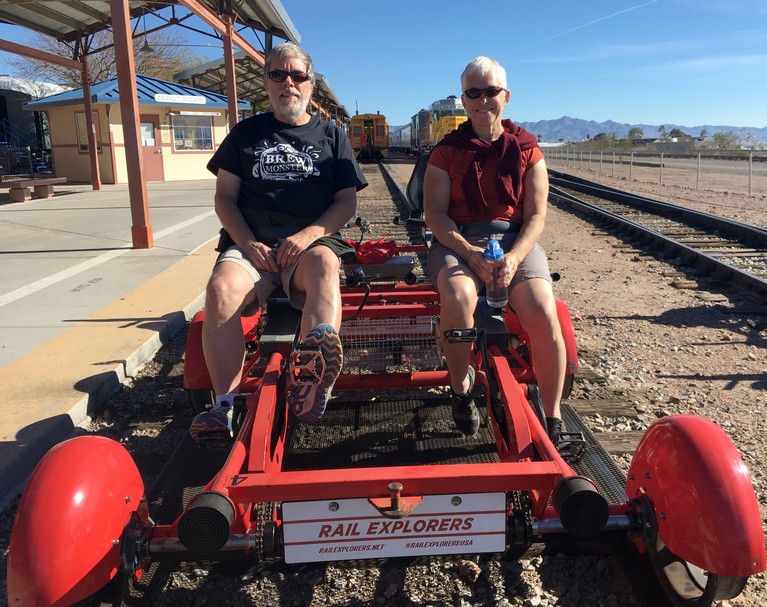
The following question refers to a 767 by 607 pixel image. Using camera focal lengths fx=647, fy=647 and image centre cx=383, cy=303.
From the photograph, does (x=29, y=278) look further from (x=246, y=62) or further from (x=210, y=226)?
(x=246, y=62)

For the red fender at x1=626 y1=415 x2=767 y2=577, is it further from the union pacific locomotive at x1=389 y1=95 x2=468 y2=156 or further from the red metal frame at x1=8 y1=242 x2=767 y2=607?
the union pacific locomotive at x1=389 y1=95 x2=468 y2=156

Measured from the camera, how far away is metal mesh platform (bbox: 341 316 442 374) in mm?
3793

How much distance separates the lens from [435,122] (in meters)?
36.3

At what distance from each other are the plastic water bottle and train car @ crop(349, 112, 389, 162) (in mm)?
41276

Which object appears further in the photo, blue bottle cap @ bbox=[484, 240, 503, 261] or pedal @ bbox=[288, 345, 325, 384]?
blue bottle cap @ bbox=[484, 240, 503, 261]

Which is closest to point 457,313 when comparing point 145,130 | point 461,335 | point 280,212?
point 461,335

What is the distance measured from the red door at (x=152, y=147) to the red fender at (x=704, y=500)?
24.3 meters

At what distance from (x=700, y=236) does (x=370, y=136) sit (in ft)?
116

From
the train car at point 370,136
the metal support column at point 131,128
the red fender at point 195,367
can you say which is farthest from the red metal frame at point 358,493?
the train car at point 370,136

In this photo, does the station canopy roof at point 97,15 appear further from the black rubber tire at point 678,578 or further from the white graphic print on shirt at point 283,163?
the black rubber tire at point 678,578

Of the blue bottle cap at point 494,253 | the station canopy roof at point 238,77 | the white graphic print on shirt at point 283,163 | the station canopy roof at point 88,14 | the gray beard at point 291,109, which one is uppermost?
the station canopy roof at point 238,77

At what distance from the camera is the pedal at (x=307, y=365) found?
A: 255 centimetres

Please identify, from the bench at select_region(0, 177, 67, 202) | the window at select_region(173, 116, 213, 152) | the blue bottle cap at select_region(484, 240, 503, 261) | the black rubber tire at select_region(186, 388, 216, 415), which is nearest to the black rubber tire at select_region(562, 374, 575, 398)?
the blue bottle cap at select_region(484, 240, 503, 261)

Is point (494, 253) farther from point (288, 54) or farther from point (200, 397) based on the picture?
point (200, 397)
